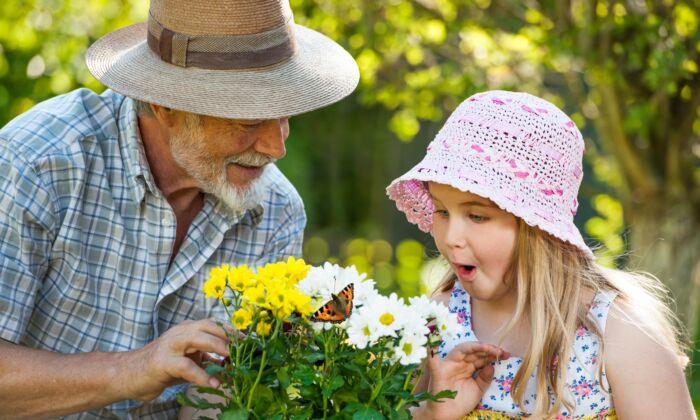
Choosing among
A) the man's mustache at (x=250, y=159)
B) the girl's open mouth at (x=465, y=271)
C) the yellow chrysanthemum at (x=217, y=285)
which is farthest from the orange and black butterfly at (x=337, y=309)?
the man's mustache at (x=250, y=159)

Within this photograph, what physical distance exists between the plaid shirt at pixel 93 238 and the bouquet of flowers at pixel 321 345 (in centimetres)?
88

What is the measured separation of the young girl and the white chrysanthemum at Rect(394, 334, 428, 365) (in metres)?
0.45

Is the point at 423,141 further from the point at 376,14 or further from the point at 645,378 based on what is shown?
Result: the point at 645,378

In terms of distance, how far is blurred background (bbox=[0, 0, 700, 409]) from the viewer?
168 inches

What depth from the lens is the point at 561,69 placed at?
182 inches

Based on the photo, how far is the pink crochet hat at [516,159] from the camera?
102 inches

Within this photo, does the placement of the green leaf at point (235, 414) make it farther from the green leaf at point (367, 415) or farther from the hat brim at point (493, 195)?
the hat brim at point (493, 195)

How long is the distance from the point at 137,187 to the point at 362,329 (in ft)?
3.86

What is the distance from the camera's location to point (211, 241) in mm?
3201

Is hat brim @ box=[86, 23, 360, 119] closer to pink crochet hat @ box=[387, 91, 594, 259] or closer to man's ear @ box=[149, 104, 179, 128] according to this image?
man's ear @ box=[149, 104, 179, 128]

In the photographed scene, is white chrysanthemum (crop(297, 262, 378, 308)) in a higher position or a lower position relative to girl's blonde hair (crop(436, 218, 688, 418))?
higher

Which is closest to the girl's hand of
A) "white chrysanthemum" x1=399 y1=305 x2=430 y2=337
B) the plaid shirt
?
"white chrysanthemum" x1=399 y1=305 x2=430 y2=337

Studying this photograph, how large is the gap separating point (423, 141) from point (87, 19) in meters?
3.48

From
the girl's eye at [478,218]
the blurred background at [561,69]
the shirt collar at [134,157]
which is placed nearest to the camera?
the girl's eye at [478,218]
